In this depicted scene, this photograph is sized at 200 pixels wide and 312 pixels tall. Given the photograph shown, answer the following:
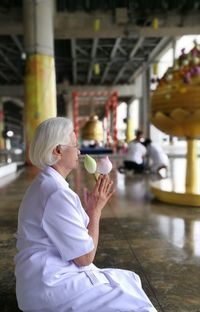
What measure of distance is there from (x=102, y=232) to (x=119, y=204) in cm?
168

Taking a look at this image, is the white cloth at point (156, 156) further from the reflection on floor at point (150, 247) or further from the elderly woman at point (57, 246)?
the elderly woman at point (57, 246)

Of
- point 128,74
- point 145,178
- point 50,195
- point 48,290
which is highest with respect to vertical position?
point 128,74

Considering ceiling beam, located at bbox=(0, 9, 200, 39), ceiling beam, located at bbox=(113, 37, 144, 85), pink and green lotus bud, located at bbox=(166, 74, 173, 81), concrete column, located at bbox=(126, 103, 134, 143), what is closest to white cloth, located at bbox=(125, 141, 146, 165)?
pink and green lotus bud, located at bbox=(166, 74, 173, 81)

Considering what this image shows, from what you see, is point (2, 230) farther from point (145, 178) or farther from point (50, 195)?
point (145, 178)

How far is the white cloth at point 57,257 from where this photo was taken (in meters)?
1.69

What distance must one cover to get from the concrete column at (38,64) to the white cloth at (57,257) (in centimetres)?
1106

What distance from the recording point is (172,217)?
4914 mm

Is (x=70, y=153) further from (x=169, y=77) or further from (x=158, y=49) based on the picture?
A: (x=158, y=49)

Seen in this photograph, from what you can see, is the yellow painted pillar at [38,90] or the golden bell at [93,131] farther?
the golden bell at [93,131]

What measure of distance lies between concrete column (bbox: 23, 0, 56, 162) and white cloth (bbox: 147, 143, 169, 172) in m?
4.18

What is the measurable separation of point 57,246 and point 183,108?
427cm

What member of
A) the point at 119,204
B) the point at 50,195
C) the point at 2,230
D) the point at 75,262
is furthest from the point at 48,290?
the point at 119,204

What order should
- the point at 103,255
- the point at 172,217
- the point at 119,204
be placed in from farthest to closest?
1. the point at 119,204
2. the point at 172,217
3. the point at 103,255

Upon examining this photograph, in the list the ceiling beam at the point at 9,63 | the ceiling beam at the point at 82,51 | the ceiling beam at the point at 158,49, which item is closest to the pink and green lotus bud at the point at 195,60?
the ceiling beam at the point at 158,49
